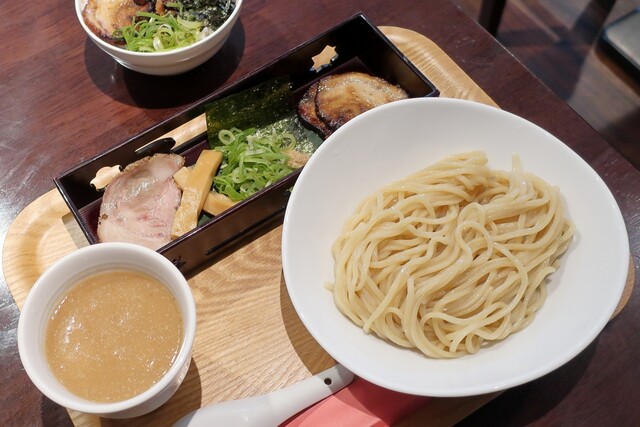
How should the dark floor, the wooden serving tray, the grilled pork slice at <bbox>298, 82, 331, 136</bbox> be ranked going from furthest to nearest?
the dark floor → the grilled pork slice at <bbox>298, 82, 331, 136</bbox> → the wooden serving tray

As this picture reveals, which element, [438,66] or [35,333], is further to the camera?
[438,66]

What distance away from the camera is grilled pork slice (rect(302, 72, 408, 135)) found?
1852 millimetres

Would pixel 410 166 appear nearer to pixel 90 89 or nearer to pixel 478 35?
pixel 478 35

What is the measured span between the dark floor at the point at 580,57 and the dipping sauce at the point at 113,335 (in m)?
2.51

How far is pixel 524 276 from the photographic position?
1.45m

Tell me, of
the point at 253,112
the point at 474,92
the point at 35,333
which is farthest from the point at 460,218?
the point at 35,333

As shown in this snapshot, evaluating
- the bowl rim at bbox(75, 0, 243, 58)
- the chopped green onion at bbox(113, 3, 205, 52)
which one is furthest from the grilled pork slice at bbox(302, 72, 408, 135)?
the chopped green onion at bbox(113, 3, 205, 52)

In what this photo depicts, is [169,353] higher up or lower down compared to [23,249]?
higher up

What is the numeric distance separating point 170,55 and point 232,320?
0.87m

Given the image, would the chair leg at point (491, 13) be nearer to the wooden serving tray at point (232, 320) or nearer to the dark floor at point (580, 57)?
the dark floor at point (580, 57)

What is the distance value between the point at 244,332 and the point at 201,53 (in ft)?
3.08

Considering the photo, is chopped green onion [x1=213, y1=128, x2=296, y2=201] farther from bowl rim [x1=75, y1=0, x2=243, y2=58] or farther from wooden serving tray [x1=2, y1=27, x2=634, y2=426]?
bowl rim [x1=75, y1=0, x2=243, y2=58]

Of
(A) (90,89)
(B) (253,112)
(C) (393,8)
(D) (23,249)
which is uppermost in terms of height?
(C) (393,8)

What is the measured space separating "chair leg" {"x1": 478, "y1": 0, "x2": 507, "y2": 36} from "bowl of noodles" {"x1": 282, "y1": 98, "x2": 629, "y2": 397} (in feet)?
5.67
